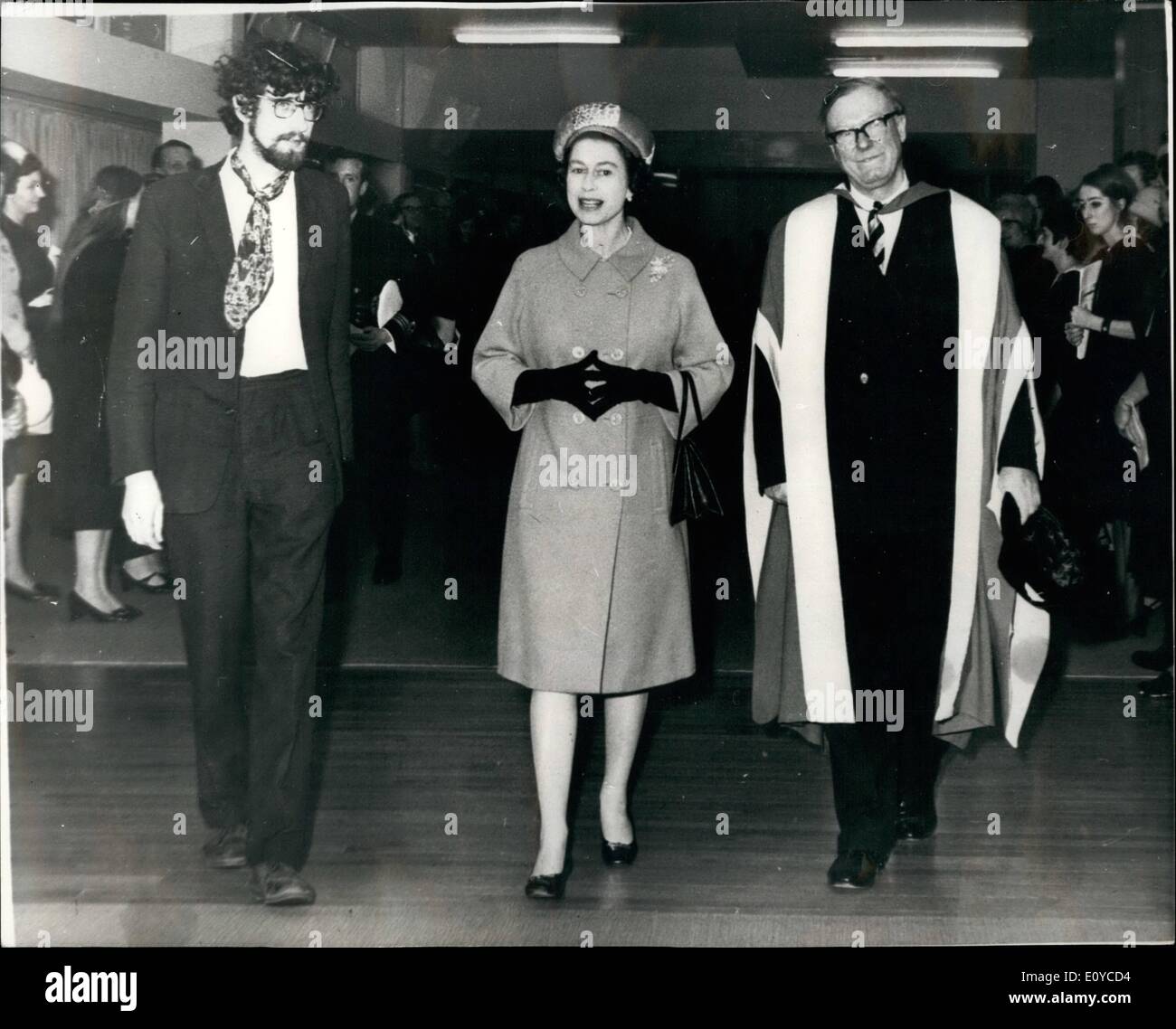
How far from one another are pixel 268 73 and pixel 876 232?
4.88ft

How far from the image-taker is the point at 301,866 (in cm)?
392

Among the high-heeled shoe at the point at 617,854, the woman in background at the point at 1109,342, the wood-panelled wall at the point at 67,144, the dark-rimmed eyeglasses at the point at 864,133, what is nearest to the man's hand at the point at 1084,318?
the woman in background at the point at 1109,342

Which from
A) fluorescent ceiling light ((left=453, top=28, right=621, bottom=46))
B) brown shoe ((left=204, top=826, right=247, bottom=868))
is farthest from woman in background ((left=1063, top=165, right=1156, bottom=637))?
brown shoe ((left=204, top=826, right=247, bottom=868))

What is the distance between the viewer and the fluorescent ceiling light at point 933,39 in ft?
13.5

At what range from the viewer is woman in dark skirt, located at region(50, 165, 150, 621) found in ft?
12.8

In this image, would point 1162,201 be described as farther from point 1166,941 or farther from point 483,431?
point 483,431

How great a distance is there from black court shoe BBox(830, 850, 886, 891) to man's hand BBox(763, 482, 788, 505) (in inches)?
34.5

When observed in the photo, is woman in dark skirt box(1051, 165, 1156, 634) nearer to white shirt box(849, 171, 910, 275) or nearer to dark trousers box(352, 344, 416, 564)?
white shirt box(849, 171, 910, 275)

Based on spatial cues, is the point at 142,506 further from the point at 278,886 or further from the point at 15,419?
the point at 278,886

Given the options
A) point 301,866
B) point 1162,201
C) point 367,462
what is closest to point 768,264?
point 1162,201

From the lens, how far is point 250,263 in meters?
3.77

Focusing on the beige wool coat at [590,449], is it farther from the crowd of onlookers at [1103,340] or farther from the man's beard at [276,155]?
the crowd of onlookers at [1103,340]

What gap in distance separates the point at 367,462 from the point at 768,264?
1429 millimetres

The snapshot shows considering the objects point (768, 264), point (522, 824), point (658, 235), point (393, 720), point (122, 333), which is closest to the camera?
point (122, 333)
